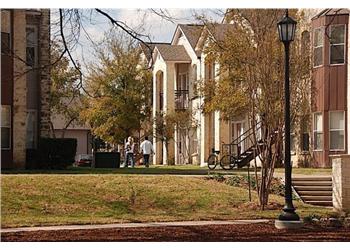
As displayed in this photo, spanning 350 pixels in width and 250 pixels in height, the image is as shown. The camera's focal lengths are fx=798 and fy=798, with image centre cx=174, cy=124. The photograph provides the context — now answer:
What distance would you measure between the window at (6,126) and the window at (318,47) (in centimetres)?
1260

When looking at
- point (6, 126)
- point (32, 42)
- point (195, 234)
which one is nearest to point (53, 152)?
point (6, 126)

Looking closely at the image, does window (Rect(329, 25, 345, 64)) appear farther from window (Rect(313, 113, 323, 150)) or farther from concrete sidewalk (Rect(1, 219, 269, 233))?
concrete sidewalk (Rect(1, 219, 269, 233))

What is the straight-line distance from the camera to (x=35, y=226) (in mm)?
17531

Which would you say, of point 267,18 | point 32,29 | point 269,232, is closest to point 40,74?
point 32,29

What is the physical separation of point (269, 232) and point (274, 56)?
7.01m

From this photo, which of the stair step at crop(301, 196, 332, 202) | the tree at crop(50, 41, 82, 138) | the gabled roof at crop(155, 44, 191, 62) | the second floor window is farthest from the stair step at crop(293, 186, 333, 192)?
the gabled roof at crop(155, 44, 191, 62)

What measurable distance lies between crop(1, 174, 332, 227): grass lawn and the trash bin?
9164 mm

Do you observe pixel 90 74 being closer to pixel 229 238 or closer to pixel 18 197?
pixel 18 197

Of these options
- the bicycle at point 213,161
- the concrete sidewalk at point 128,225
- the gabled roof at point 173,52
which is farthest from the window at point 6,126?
the gabled roof at point 173,52

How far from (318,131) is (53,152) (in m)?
11.0

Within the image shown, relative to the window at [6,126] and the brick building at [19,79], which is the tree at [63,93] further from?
the window at [6,126]

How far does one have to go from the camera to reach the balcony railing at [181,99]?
149 feet

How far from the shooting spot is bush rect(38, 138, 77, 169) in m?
29.9

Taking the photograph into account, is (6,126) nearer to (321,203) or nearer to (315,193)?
(315,193)
